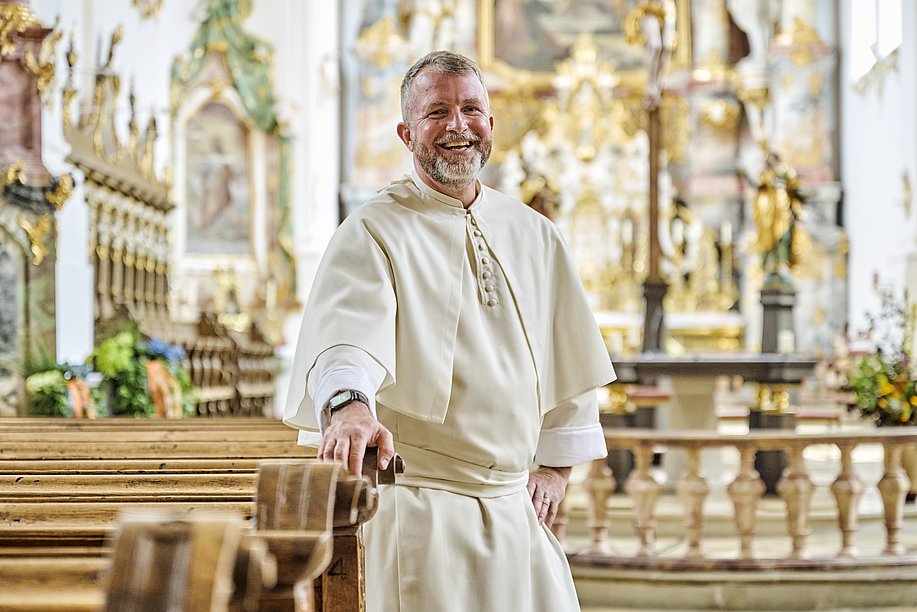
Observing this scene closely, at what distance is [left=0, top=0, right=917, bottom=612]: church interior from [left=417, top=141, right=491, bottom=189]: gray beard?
2.18 feet

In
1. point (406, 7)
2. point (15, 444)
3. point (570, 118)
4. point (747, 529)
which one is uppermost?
point (406, 7)

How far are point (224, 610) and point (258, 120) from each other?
16078 mm

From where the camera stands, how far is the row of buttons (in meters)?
2.22

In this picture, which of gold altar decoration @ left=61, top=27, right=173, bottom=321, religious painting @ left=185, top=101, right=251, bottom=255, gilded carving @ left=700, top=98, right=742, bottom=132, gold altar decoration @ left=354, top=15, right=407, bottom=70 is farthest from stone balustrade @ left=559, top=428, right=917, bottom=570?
gold altar decoration @ left=354, top=15, right=407, bottom=70

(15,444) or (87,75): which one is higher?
(87,75)

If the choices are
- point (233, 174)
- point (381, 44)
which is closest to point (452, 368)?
point (233, 174)

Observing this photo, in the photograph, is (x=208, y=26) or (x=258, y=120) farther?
(x=258, y=120)

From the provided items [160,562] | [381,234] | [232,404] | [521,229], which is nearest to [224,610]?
[160,562]

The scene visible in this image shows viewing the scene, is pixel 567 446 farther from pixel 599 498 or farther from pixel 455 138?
pixel 599 498

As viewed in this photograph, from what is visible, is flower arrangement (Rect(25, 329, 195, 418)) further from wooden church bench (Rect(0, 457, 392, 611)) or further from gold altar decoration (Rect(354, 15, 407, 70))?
gold altar decoration (Rect(354, 15, 407, 70))

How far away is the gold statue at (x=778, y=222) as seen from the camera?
31.0ft

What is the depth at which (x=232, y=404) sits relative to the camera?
10.0 metres

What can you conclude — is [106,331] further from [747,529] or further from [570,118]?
[570,118]

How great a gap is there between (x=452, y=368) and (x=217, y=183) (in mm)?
14699
